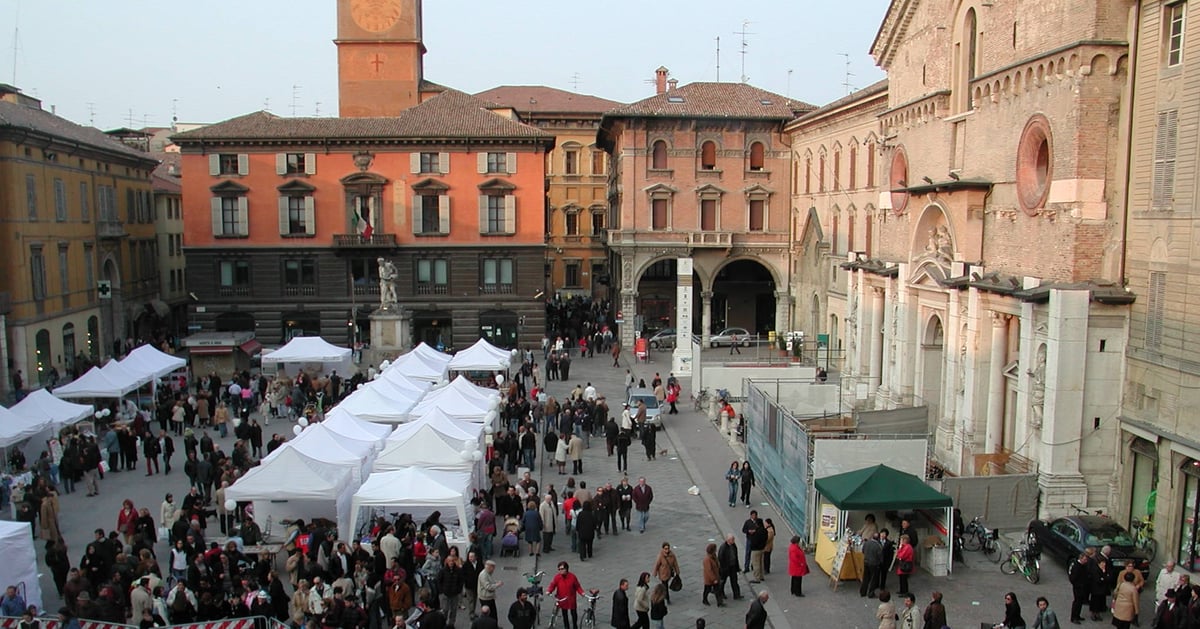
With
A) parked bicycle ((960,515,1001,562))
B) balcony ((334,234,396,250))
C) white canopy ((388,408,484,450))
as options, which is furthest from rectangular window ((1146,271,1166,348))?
balcony ((334,234,396,250))

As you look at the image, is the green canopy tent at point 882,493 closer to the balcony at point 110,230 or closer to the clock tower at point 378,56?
the balcony at point 110,230

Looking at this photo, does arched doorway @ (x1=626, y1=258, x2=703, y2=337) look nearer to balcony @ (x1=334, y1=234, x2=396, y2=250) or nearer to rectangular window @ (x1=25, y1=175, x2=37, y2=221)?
balcony @ (x1=334, y1=234, x2=396, y2=250)

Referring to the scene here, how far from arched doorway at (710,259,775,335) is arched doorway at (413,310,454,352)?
14.4 metres

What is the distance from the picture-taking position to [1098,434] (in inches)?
759

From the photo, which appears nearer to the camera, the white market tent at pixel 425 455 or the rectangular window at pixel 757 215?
the white market tent at pixel 425 455

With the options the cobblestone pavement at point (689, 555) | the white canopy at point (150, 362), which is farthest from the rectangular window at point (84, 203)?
the cobblestone pavement at point (689, 555)

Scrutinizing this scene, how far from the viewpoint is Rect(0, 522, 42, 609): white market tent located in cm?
1473

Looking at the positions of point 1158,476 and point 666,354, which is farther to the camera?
point 666,354

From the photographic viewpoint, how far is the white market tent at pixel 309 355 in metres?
34.4

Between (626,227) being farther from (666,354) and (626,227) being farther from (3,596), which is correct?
(3,596)

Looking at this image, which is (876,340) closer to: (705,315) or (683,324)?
(683,324)

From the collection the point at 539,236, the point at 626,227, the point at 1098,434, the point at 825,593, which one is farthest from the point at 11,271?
the point at 1098,434

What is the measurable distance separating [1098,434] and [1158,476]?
1516 mm

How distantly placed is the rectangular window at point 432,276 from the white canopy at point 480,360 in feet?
42.5
